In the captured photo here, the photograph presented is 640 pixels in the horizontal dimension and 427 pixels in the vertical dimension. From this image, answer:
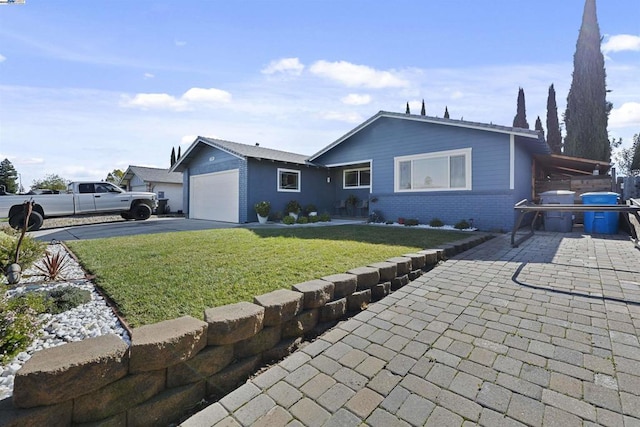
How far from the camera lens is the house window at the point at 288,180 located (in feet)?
44.0

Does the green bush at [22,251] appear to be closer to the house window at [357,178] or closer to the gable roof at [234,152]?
the gable roof at [234,152]

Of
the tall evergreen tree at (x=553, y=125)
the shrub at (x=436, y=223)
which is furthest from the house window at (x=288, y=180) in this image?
the tall evergreen tree at (x=553, y=125)

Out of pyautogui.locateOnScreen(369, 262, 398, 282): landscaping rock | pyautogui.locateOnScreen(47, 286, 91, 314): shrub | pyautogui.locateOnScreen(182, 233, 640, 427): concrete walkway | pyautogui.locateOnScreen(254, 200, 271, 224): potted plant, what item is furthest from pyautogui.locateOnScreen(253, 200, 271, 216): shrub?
pyautogui.locateOnScreen(182, 233, 640, 427): concrete walkway

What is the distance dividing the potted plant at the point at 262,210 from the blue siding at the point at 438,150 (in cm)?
409

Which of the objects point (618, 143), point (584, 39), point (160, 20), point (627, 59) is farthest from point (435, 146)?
point (618, 143)

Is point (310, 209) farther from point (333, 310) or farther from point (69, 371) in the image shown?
point (69, 371)

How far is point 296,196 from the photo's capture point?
13.9 metres

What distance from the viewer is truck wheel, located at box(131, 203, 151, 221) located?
43.5ft

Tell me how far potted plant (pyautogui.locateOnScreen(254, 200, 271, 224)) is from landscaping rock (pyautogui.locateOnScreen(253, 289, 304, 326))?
9753 mm

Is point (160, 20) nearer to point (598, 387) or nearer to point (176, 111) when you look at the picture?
point (176, 111)

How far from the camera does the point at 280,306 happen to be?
240 cm

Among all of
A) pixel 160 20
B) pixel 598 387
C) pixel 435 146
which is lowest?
pixel 598 387

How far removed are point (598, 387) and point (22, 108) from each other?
46.2ft

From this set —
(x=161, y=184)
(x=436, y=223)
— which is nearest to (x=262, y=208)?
(x=436, y=223)
